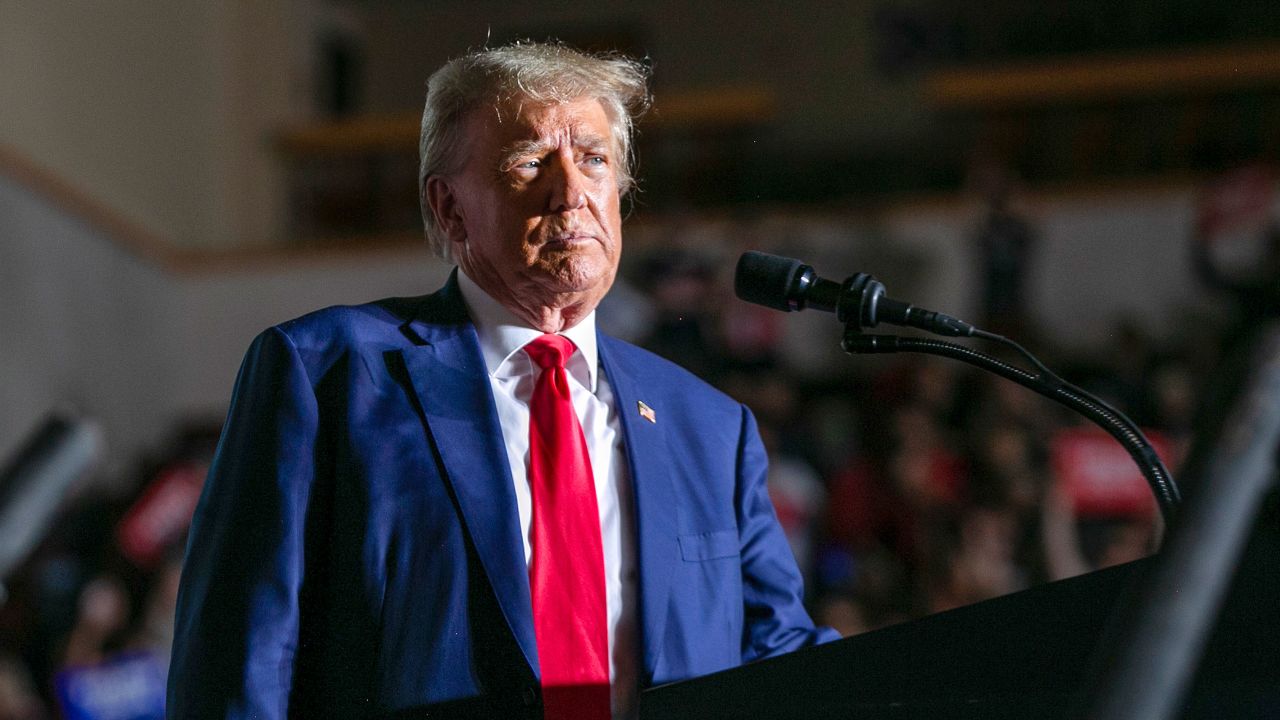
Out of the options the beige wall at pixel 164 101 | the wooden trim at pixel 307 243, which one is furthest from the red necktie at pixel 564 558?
the beige wall at pixel 164 101

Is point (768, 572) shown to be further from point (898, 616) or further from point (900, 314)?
point (898, 616)

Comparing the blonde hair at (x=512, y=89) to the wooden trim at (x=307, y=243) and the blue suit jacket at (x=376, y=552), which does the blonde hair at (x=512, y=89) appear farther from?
the wooden trim at (x=307, y=243)

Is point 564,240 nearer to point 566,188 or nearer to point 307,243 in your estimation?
point 566,188

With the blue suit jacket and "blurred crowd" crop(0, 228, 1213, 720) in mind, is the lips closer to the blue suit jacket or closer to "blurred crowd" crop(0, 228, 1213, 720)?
the blue suit jacket

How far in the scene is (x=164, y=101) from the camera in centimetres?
836

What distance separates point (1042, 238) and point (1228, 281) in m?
0.85

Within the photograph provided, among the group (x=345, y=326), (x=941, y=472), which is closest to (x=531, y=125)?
(x=345, y=326)

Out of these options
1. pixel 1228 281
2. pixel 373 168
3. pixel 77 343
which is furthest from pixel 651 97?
pixel 373 168

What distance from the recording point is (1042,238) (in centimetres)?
666

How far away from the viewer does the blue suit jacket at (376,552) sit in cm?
117

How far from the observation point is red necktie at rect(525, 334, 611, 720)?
122 centimetres

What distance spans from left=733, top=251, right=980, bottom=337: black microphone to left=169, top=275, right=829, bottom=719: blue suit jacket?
0.19 meters

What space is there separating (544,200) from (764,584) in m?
0.44

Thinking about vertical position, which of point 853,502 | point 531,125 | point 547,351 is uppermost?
point 531,125
